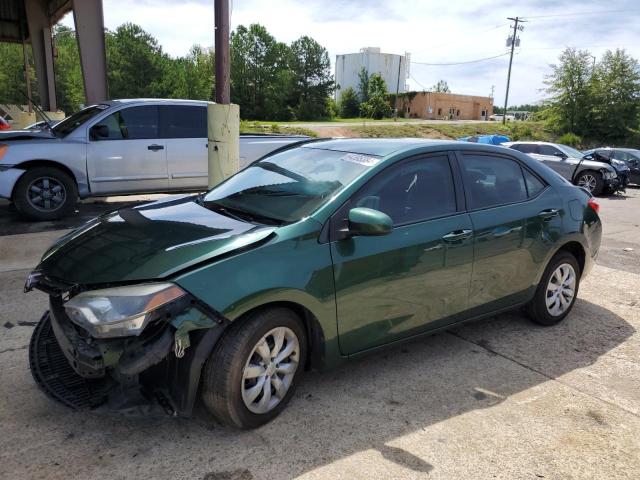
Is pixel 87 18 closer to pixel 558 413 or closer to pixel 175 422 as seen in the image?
pixel 175 422

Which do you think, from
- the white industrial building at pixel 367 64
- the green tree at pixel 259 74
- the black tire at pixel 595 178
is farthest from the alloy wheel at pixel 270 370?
the white industrial building at pixel 367 64

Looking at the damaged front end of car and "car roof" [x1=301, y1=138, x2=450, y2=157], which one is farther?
"car roof" [x1=301, y1=138, x2=450, y2=157]

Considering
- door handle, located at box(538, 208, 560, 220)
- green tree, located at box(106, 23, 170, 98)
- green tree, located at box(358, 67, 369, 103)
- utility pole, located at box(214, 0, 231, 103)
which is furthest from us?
green tree, located at box(358, 67, 369, 103)

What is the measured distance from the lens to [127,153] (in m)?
7.87

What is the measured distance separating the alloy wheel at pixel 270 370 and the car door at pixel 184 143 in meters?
6.09

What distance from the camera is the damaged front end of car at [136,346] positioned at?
7.76 ft

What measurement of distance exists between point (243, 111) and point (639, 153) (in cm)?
5739

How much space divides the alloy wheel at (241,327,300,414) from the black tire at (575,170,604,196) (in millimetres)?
15019

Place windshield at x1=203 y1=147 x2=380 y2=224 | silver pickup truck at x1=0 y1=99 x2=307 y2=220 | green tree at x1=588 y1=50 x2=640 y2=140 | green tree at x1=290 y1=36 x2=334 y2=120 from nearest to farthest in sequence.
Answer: windshield at x1=203 y1=147 x2=380 y2=224 → silver pickup truck at x1=0 y1=99 x2=307 y2=220 → green tree at x1=588 y1=50 x2=640 y2=140 → green tree at x1=290 y1=36 x2=334 y2=120

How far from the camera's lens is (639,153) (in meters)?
19.1

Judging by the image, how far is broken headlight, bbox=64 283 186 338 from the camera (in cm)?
236

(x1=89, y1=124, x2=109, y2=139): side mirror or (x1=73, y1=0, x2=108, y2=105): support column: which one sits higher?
(x1=73, y1=0, x2=108, y2=105): support column

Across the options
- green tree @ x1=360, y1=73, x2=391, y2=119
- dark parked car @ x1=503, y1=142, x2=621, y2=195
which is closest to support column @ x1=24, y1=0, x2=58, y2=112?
dark parked car @ x1=503, y1=142, x2=621, y2=195

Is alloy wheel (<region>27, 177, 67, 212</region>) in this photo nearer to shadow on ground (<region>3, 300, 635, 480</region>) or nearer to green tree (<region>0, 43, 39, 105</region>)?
shadow on ground (<region>3, 300, 635, 480</region>)
